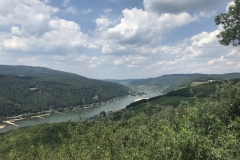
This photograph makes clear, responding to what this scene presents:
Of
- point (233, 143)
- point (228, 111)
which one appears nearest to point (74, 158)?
point (233, 143)

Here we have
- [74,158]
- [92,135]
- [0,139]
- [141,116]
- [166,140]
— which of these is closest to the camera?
[166,140]

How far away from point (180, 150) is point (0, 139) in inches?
4515

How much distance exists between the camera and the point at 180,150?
9.49 m

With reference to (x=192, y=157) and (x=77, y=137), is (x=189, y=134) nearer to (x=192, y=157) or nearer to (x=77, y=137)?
(x=192, y=157)

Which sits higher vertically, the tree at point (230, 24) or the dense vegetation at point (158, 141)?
the tree at point (230, 24)

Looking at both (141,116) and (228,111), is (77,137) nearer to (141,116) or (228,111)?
(141,116)

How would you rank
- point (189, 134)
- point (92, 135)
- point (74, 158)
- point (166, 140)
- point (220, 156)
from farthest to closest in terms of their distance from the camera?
1. point (92, 135)
2. point (74, 158)
3. point (166, 140)
4. point (189, 134)
5. point (220, 156)

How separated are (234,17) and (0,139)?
11392 cm

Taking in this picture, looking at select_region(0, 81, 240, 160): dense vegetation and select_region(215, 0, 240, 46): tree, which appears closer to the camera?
select_region(0, 81, 240, 160): dense vegetation

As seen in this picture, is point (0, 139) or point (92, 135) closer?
point (92, 135)

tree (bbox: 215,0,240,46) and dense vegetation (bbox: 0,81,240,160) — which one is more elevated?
tree (bbox: 215,0,240,46)

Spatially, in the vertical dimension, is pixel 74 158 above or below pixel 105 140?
below

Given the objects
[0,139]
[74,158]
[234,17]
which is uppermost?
[234,17]

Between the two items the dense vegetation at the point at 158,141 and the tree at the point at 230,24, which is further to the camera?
the tree at the point at 230,24
